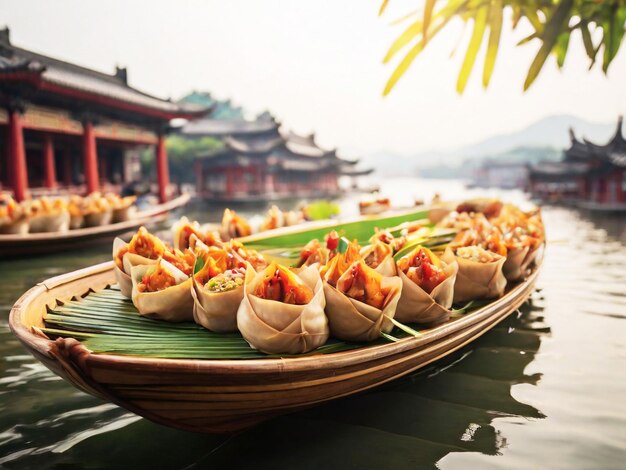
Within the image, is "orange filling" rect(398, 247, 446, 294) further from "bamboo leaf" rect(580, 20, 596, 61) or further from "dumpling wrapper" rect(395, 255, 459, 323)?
"bamboo leaf" rect(580, 20, 596, 61)

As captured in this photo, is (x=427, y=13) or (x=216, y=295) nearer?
(x=427, y=13)

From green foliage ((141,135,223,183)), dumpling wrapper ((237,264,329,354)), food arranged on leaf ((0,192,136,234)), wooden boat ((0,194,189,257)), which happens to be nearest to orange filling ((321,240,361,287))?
dumpling wrapper ((237,264,329,354))

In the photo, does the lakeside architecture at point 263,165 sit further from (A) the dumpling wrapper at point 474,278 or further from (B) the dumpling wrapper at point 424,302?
(B) the dumpling wrapper at point 424,302

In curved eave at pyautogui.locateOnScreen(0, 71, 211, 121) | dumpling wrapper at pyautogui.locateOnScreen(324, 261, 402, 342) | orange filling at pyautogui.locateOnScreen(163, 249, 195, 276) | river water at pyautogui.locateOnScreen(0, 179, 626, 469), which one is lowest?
river water at pyautogui.locateOnScreen(0, 179, 626, 469)

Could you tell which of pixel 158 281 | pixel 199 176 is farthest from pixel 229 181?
pixel 158 281

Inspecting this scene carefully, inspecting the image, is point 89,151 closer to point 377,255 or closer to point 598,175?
point 377,255

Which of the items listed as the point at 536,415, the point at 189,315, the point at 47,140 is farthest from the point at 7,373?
the point at 47,140
